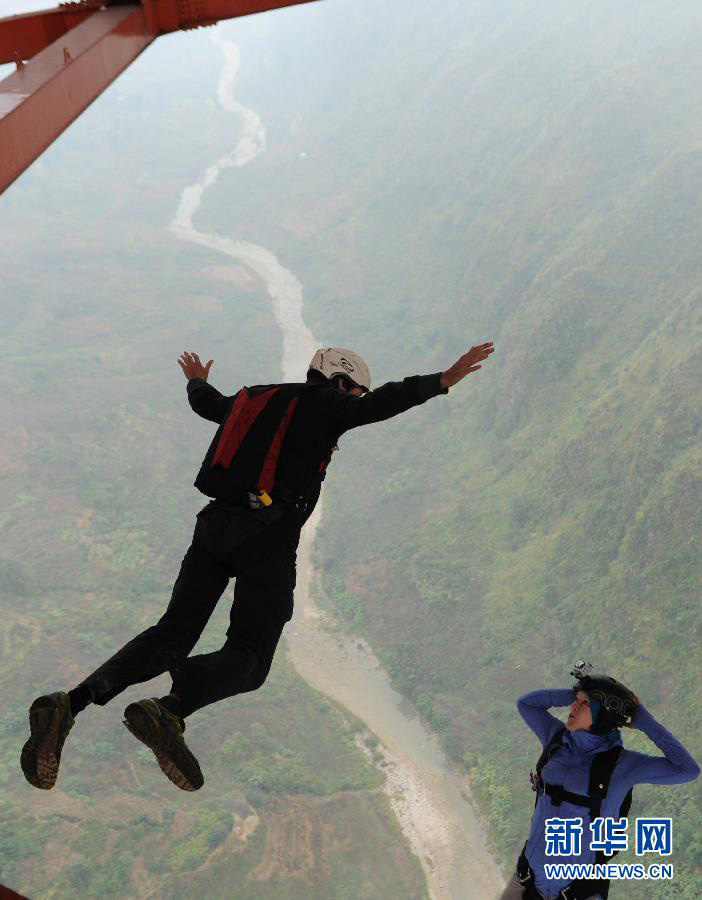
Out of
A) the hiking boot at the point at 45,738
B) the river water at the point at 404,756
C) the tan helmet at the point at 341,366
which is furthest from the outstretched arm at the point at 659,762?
the river water at the point at 404,756

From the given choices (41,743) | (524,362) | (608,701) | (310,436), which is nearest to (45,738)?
(41,743)

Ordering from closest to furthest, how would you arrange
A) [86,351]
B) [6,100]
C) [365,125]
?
[6,100]
[86,351]
[365,125]

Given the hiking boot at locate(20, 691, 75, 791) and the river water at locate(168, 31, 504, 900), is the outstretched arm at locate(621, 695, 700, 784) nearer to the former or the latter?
the hiking boot at locate(20, 691, 75, 791)

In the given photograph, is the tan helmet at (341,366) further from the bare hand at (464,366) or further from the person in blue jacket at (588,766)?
the person in blue jacket at (588,766)

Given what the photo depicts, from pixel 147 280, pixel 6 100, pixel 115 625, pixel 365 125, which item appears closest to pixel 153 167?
pixel 365 125

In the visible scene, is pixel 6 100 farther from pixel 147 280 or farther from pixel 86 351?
pixel 147 280

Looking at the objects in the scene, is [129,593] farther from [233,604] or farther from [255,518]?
[255,518]

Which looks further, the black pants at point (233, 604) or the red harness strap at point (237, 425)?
the red harness strap at point (237, 425)
